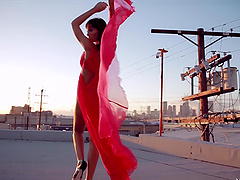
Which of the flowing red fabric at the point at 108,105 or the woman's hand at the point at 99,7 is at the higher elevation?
the woman's hand at the point at 99,7

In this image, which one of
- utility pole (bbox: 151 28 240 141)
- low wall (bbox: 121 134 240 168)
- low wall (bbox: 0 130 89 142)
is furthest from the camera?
utility pole (bbox: 151 28 240 141)

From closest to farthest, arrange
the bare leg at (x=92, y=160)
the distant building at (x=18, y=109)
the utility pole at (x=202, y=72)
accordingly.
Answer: the bare leg at (x=92, y=160), the utility pole at (x=202, y=72), the distant building at (x=18, y=109)

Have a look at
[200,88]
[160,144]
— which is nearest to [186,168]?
[160,144]

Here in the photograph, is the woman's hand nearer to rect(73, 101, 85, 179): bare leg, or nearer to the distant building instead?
rect(73, 101, 85, 179): bare leg

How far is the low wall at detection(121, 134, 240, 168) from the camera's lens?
295 centimetres

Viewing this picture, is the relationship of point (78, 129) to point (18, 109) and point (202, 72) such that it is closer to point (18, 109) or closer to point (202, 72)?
point (202, 72)

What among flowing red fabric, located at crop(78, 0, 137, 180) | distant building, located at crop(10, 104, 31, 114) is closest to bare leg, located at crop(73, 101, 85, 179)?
flowing red fabric, located at crop(78, 0, 137, 180)

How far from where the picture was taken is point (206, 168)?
2.86 meters

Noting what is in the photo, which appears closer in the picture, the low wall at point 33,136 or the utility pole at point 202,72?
the low wall at point 33,136

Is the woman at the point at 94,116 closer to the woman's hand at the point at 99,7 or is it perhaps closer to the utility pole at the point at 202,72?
the woman's hand at the point at 99,7

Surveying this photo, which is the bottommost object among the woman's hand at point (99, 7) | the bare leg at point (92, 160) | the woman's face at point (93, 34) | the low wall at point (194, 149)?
the low wall at point (194, 149)

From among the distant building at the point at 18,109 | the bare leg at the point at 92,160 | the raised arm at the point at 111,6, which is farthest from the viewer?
the distant building at the point at 18,109

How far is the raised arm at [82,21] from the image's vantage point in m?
1.80

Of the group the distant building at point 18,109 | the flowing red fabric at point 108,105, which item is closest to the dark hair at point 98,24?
the flowing red fabric at point 108,105
